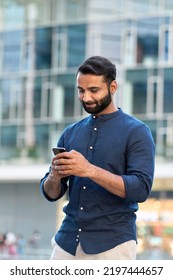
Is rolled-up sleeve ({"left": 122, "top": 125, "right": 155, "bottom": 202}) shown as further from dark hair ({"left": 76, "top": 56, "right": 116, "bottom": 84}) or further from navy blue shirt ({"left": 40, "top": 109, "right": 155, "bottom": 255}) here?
dark hair ({"left": 76, "top": 56, "right": 116, "bottom": 84})

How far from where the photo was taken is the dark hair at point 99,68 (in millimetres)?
3568

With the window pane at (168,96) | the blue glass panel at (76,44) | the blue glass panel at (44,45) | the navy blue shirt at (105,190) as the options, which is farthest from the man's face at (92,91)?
the blue glass panel at (44,45)

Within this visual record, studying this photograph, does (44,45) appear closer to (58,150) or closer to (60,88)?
(60,88)

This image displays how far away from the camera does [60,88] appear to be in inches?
1350

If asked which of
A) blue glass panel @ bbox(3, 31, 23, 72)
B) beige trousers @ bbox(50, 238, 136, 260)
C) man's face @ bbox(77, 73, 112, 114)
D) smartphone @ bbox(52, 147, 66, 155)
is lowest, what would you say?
blue glass panel @ bbox(3, 31, 23, 72)

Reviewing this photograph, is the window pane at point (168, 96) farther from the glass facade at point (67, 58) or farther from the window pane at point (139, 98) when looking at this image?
the window pane at point (139, 98)

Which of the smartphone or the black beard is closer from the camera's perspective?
the smartphone

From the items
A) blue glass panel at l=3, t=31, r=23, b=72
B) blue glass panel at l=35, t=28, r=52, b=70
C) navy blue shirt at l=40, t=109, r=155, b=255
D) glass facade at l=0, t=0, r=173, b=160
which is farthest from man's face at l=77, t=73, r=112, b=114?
blue glass panel at l=3, t=31, r=23, b=72

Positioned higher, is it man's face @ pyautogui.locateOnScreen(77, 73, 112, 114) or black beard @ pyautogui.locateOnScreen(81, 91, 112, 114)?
man's face @ pyautogui.locateOnScreen(77, 73, 112, 114)

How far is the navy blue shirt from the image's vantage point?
141 inches

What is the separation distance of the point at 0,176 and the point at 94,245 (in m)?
31.5

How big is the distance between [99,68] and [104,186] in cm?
47

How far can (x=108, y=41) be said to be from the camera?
33344mm

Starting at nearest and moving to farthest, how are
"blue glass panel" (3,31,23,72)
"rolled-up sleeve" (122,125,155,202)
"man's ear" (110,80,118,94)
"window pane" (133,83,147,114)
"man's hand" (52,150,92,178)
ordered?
"man's hand" (52,150,92,178), "rolled-up sleeve" (122,125,155,202), "man's ear" (110,80,118,94), "window pane" (133,83,147,114), "blue glass panel" (3,31,23,72)
